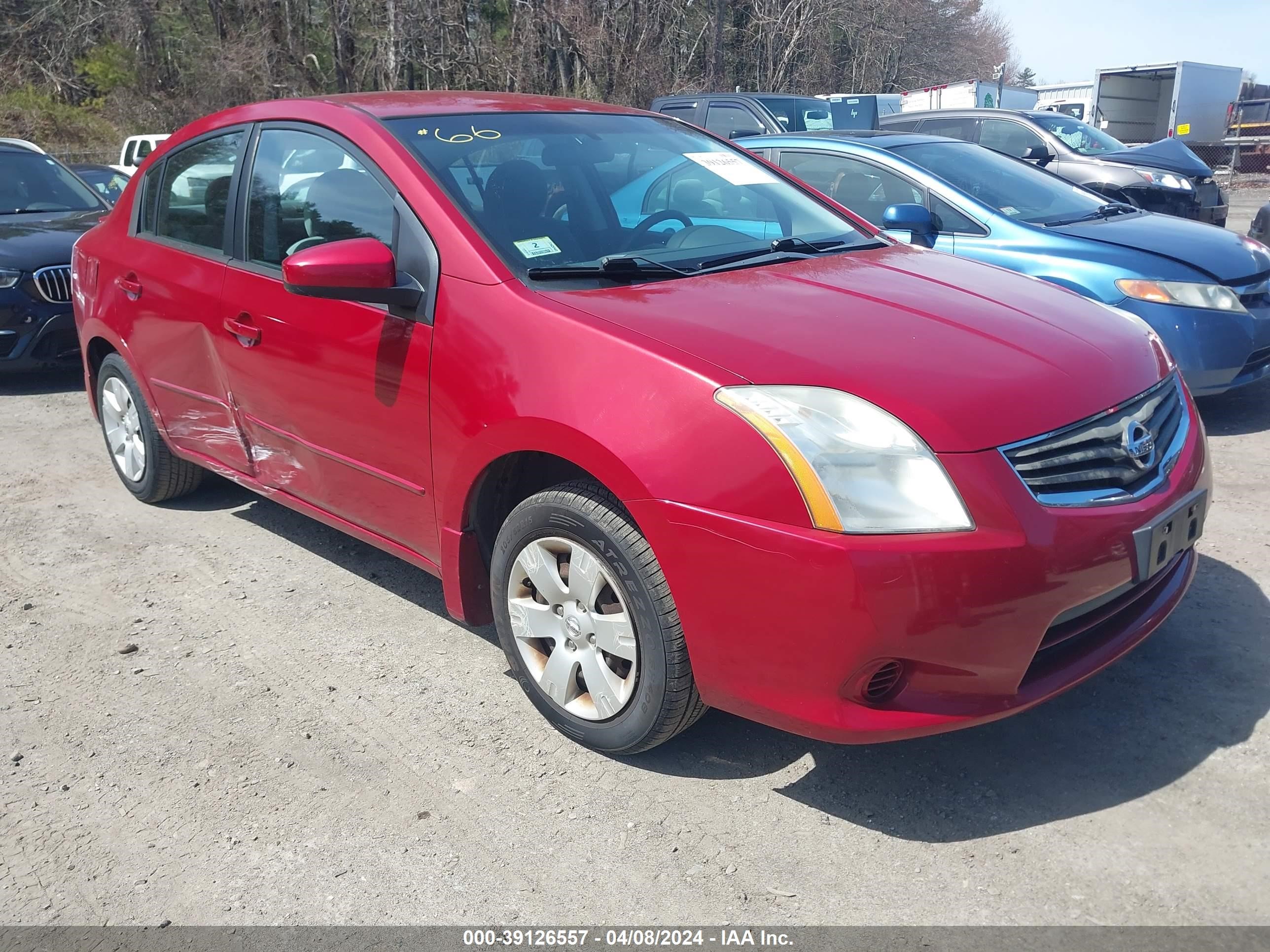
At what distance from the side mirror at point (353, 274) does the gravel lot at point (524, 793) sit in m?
1.16

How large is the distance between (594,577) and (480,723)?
0.69 metres

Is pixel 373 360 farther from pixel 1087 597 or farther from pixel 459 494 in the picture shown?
pixel 1087 597

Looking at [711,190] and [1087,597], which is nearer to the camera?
[1087,597]

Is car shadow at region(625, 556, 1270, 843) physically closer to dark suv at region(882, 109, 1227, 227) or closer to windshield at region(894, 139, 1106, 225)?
windshield at region(894, 139, 1106, 225)

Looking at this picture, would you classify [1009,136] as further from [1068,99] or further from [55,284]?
[1068,99]

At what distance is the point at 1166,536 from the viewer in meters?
2.63

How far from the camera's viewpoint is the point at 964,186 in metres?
6.32

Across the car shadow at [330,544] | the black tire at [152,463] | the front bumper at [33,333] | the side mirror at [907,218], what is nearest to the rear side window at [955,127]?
the side mirror at [907,218]

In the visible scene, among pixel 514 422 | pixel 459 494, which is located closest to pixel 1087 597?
pixel 514 422

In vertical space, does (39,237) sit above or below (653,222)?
below

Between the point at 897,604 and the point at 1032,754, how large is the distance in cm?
86

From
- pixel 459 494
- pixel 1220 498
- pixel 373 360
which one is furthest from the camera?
pixel 1220 498

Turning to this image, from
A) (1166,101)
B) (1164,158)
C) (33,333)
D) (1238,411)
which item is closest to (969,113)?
(1164,158)

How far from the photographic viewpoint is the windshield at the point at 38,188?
27.3 feet
